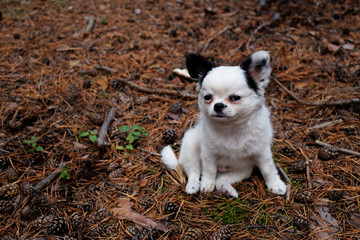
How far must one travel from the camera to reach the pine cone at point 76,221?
2461 mm

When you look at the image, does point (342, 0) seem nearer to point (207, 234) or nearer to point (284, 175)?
point (284, 175)

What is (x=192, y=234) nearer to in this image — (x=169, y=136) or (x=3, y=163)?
(x=169, y=136)

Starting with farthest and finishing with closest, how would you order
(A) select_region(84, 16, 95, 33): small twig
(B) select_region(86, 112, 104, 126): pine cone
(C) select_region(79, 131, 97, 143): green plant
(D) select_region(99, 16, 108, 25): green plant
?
(D) select_region(99, 16, 108, 25): green plant < (A) select_region(84, 16, 95, 33): small twig < (B) select_region(86, 112, 104, 126): pine cone < (C) select_region(79, 131, 97, 143): green plant

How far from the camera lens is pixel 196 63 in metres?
2.64

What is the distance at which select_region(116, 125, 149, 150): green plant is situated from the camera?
3.38 meters

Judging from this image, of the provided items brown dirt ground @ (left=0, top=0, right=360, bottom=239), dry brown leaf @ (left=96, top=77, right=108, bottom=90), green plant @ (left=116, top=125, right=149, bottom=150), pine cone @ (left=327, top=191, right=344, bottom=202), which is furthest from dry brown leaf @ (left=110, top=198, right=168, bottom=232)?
dry brown leaf @ (left=96, top=77, right=108, bottom=90)

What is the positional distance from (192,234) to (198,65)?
5.61 ft

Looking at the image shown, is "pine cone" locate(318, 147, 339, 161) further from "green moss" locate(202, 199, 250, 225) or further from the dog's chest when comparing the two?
"green moss" locate(202, 199, 250, 225)

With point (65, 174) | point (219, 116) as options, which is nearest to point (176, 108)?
point (219, 116)

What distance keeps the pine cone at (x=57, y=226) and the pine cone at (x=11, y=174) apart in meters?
0.93

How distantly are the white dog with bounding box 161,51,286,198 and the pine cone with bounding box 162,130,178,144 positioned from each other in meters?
0.25

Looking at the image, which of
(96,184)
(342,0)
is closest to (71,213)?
(96,184)

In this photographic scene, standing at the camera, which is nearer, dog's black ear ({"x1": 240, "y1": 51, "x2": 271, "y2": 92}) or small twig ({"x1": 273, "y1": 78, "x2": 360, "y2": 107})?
dog's black ear ({"x1": 240, "y1": 51, "x2": 271, "y2": 92})

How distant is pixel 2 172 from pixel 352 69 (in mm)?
5523
